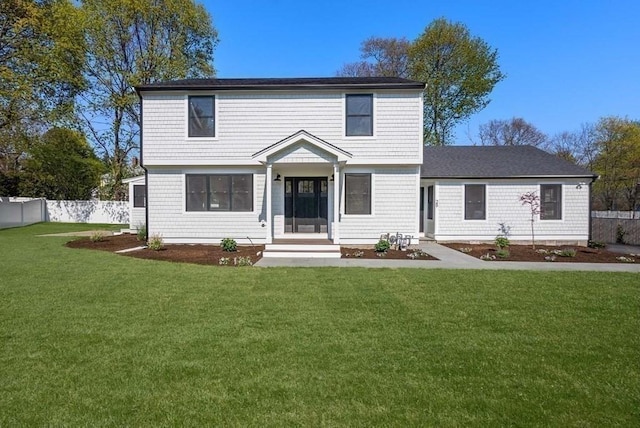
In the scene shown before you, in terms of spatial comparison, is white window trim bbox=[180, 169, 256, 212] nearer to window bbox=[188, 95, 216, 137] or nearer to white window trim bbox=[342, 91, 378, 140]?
window bbox=[188, 95, 216, 137]

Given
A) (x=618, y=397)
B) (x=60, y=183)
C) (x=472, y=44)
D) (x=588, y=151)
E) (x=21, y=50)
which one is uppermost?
(x=472, y=44)

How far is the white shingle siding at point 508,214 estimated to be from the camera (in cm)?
1496

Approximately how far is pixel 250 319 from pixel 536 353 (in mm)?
3625

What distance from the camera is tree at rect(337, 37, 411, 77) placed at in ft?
104

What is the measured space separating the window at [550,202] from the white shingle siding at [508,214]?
14 centimetres

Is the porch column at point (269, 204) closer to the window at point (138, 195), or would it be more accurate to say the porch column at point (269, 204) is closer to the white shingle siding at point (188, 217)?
the white shingle siding at point (188, 217)

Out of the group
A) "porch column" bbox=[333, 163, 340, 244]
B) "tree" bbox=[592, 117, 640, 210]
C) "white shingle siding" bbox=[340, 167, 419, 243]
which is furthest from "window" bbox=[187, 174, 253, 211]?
"tree" bbox=[592, 117, 640, 210]

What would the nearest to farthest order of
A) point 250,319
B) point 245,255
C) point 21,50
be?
point 250,319, point 245,255, point 21,50

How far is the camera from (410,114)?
43.4ft

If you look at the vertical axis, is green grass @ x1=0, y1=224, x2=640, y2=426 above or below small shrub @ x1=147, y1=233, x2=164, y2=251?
below

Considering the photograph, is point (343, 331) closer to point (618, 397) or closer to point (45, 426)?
point (618, 397)

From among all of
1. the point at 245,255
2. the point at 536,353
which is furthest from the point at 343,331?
the point at 245,255

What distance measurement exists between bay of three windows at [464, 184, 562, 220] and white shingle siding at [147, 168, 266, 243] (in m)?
8.37

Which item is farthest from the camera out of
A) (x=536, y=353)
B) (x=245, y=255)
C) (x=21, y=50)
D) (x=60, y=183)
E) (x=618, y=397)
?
(x=60, y=183)
